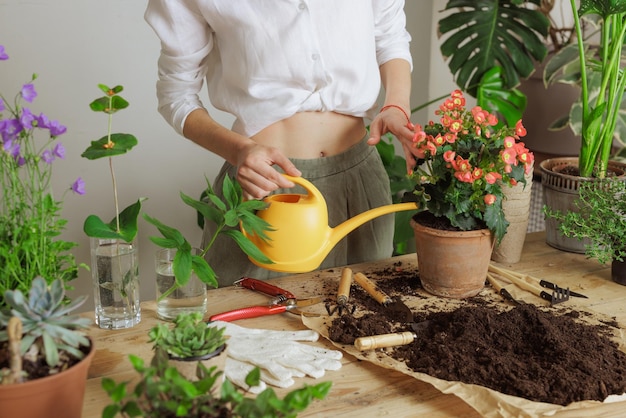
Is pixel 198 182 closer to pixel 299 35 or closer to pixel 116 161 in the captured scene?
pixel 116 161

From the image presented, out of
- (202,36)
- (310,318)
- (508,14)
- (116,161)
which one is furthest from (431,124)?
(116,161)

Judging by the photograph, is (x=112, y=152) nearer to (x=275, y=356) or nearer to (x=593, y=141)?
(x=275, y=356)

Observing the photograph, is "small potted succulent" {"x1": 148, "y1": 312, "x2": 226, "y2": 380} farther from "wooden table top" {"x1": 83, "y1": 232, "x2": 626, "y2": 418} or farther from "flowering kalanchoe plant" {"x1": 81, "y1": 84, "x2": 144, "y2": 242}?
"flowering kalanchoe plant" {"x1": 81, "y1": 84, "x2": 144, "y2": 242}

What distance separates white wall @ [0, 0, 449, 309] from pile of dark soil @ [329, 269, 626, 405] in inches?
56.3

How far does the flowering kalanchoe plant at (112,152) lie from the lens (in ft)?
3.60

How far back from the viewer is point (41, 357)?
879 mm

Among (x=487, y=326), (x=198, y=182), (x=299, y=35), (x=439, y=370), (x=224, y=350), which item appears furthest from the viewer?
(x=198, y=182)

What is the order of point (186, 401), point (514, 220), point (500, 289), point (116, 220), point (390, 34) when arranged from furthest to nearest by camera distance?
1. point (390, 34)
2. point (514, 220)
3. point (500, 289)
4. point (116, 220)
5. point (186, 401)

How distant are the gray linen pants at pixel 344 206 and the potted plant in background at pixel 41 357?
2.47 feet

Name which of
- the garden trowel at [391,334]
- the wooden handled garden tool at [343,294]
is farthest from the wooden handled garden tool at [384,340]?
the wooden handled garden tool at [343,294]

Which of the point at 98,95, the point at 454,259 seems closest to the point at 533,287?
the point at 454,259

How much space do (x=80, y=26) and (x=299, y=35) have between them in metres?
1.25

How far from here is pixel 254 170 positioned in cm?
138

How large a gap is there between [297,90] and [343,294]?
20.1 inches
